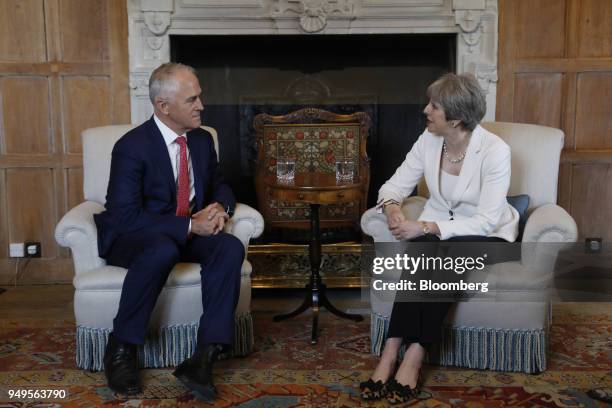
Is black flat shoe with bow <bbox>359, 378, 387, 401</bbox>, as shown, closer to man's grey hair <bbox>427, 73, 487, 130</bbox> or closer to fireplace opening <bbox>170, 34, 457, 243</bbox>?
man's grey hair <bbox>427, 73, 487, 130</bbox>

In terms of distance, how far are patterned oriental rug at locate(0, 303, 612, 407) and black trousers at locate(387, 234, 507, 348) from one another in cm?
19

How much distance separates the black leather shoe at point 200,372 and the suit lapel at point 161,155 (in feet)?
2.04

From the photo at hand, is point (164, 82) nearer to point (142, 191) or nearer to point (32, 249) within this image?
point (142, 191)

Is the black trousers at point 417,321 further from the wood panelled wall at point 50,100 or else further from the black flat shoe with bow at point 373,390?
the wood panelled wall at point 50,100

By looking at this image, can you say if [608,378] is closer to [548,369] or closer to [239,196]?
[548,369]

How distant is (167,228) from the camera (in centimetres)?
274

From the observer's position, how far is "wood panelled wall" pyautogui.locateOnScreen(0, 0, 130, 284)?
390 centimetres

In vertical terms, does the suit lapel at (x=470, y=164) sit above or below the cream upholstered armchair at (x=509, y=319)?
above

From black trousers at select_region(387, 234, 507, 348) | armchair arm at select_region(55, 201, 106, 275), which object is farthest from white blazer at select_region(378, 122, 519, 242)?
armchair arm at select_region(55, 201, 106, 275)

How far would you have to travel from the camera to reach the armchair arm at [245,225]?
9.87ft

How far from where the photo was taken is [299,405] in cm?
250

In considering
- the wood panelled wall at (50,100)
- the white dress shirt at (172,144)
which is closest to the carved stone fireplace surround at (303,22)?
the wood panelled wall at (50,100)

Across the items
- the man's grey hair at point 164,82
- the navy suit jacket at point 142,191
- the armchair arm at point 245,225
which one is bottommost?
the armchair arm at point 245,225

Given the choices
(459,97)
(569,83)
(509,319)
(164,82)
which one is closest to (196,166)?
(164,82)
